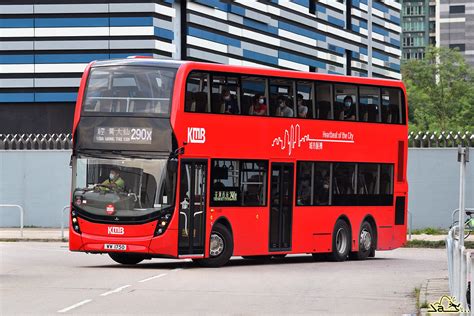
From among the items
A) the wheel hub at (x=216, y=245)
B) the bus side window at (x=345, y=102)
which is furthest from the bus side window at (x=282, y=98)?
the wheel hub at (x=216, y=245)

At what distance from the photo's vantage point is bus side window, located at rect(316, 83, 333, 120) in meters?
28.5

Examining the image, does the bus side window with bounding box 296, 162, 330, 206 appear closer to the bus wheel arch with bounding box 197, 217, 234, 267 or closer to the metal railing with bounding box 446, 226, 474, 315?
the bus wheel arch with bounding box 197, 217, 234, 267

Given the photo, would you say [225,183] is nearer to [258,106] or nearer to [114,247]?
[258,106]

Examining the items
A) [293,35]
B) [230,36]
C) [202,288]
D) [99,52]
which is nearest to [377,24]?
[293,35]

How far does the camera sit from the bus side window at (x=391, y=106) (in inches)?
1200

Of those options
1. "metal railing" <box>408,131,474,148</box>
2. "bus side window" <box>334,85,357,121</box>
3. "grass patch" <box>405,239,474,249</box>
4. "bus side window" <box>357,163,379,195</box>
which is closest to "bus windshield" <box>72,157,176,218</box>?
"bus side window" <box>334,85,357,121</box>

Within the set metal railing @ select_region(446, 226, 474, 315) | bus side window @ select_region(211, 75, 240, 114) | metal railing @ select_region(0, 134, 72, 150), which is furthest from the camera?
metal railing @ select_region(0, 134, 72, 150)

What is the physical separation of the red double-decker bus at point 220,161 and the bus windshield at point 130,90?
0.02 m

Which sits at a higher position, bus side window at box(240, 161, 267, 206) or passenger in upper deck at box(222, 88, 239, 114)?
passenger in upper deck at box(222, 88, 239, 114)

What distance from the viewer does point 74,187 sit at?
82.9 ft

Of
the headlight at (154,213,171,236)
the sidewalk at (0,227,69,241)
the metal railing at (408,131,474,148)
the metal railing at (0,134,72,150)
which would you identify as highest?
the metal railing at (408,131,474,148)

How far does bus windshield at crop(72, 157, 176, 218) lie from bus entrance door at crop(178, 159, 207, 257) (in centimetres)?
33

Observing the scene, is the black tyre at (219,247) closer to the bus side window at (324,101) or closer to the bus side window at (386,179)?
the bus side window at (324,101)

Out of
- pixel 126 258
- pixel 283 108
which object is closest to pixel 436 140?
pixel 283 108
